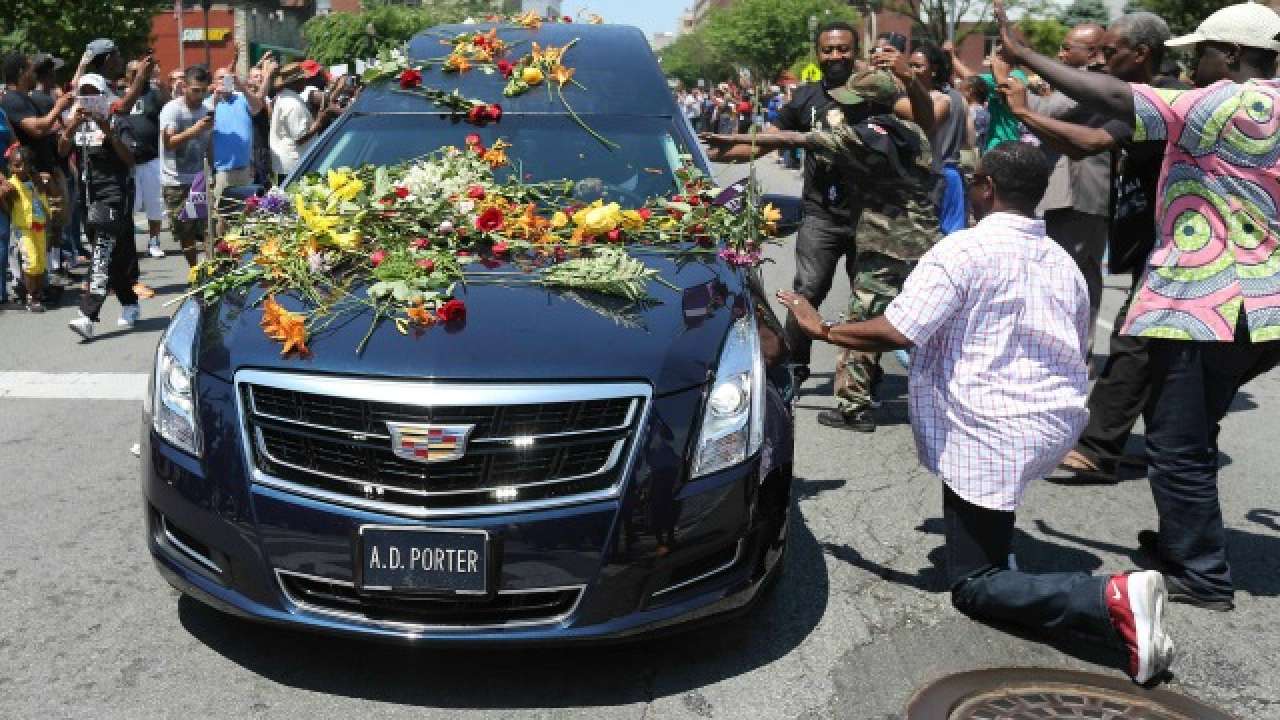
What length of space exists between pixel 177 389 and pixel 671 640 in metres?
1.77

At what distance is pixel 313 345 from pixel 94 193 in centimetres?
676

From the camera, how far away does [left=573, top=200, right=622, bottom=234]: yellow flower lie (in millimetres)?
4832

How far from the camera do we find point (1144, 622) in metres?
3.88

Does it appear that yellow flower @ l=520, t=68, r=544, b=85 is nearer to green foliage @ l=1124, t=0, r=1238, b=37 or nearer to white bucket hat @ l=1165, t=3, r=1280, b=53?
white bucket hat @ l=1165, t=3, r=1280, b=53

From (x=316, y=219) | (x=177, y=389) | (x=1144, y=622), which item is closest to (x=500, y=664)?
(x=177, y=389)

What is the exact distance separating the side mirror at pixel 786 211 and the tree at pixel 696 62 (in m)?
103

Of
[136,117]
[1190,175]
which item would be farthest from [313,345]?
[136,117]

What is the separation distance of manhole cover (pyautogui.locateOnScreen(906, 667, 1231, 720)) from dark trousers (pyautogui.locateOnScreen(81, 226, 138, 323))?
7.47 m

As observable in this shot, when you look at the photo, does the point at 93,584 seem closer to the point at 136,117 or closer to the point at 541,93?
the point at 541,93

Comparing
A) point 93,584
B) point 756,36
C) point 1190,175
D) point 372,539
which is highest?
point 1190,175

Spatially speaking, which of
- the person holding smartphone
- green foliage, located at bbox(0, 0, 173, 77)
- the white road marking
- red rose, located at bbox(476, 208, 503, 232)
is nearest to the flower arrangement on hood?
red rose, located at bbox(476, 208, 503, 232)

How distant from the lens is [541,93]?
607 centimetres

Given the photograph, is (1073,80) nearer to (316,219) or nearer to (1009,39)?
(1009,39)

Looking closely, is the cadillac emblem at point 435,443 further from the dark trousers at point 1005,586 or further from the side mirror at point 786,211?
the side mirror at point 786,211
